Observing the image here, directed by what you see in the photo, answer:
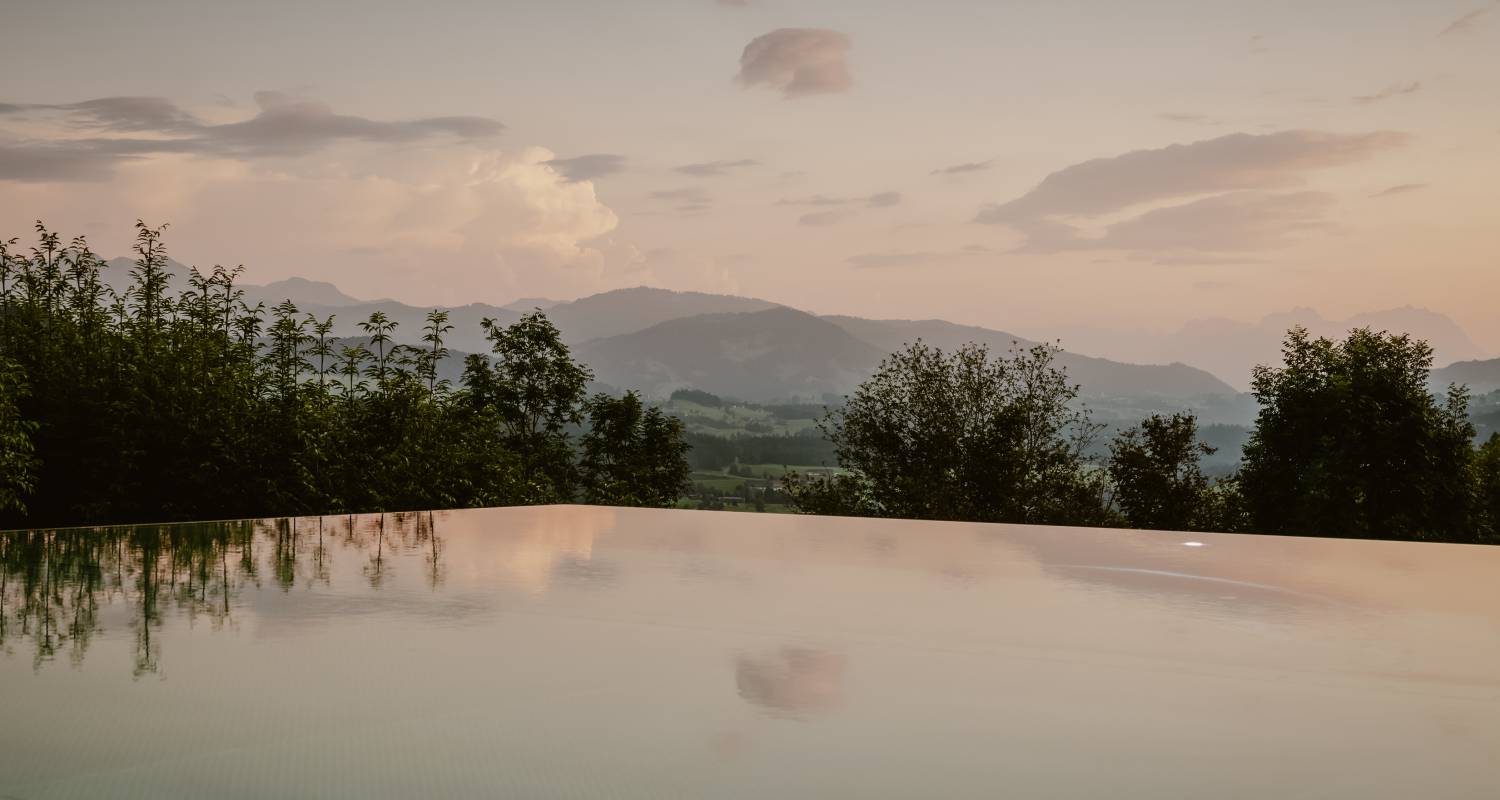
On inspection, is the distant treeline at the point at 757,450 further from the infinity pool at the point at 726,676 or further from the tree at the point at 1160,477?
the infinity pool at the point at 726,676

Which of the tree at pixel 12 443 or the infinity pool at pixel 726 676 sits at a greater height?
the tree at pixel 12 443

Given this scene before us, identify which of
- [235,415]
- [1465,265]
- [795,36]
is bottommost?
[235,415]

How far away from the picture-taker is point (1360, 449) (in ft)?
49.3

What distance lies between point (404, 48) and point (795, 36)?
630 centimetres

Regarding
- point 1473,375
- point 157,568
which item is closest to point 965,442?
point 157,568

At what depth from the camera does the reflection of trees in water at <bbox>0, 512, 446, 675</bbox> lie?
303 centimetres

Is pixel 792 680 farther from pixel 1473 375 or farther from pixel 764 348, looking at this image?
pixel 764 348

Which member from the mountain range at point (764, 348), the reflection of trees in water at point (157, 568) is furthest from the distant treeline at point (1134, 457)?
the reflection of trees in water at point (157, 568)

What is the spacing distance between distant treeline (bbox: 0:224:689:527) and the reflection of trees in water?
92cm

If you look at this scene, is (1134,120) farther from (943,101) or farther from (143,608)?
(143,608)

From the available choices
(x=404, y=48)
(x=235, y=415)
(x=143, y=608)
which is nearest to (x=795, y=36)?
(x=404, y=48)

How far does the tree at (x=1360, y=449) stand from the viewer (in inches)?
586

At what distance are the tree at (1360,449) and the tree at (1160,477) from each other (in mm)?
1557

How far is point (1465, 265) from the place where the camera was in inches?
648
